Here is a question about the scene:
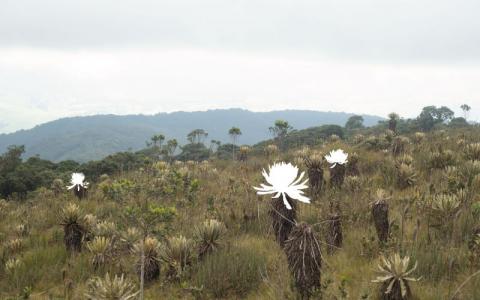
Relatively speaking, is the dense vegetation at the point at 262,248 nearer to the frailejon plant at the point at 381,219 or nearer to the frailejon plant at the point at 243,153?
the frailejon plant at the point at 381,219

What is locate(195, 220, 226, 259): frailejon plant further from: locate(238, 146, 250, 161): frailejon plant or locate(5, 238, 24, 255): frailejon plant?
locate(238, 146, 250, 161): frailejon plant

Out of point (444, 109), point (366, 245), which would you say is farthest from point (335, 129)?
point (366, 245)

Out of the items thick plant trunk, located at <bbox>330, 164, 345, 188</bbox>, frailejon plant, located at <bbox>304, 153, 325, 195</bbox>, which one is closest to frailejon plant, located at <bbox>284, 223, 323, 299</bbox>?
frailejon plant, located at <bbox>304, 153, 325, 195</bbox>

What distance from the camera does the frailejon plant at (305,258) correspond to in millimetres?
4105

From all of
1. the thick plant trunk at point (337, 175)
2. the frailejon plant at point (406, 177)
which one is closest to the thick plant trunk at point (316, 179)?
the thick plant trunk at point (337, 175)

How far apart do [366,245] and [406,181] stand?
4036 millimetres

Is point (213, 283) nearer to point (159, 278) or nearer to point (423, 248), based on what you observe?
point (159, 278)

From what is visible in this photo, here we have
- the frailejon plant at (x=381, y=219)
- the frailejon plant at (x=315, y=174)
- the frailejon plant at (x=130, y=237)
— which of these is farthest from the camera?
the frailejon plant at (x=315, y=174)

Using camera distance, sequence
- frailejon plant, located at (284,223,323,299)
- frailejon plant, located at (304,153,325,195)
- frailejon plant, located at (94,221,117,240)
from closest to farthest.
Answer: frailejon plant, located at (284,223,323,299) → frailejon plant, located at (94,221,117,240) → frailejon plant, located at (304,153,325,195)

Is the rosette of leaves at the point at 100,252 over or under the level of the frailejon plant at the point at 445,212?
under

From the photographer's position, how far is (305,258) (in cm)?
413

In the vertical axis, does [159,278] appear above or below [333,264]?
below

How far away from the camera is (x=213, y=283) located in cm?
516

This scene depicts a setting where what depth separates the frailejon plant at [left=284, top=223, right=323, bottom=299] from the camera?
162 inches
